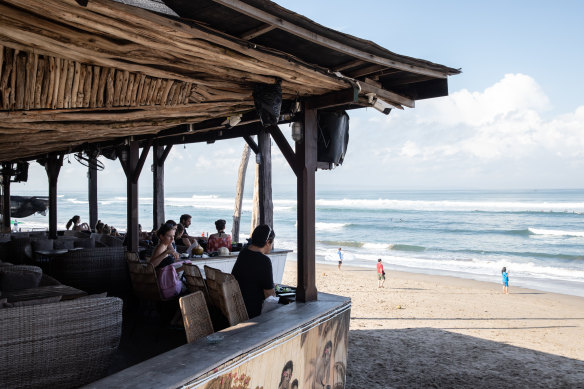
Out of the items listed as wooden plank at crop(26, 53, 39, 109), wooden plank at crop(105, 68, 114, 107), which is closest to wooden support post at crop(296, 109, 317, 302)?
wooden plank at crop(105, 68, 114, 107)

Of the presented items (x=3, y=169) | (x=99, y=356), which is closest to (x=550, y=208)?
(x=3, y=169)

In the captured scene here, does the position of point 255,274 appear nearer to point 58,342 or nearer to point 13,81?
point 58,342

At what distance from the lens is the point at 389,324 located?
7980mm

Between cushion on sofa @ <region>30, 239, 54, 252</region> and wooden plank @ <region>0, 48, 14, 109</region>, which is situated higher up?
wooden plank @ <region>0, 48, 14, 109</region>

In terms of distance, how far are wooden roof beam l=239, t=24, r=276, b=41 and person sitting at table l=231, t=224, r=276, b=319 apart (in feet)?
4.80

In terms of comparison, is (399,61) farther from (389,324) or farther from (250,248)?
(389,324)

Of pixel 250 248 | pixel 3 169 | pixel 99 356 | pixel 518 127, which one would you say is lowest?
pixel 99 356

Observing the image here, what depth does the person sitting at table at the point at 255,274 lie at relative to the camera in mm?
3379

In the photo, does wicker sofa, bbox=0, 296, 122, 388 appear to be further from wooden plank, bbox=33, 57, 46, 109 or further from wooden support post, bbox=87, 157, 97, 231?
wooden support post, bbox=87, 157, 97, 231

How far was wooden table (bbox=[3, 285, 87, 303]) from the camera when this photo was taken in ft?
10.9

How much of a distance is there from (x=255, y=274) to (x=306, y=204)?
702 mm

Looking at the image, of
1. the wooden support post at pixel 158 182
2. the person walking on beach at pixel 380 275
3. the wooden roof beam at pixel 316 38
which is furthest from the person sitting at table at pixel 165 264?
the person walking on beach at pixel 380 275

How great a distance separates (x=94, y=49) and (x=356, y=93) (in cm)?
179

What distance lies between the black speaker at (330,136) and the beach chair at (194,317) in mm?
1727
